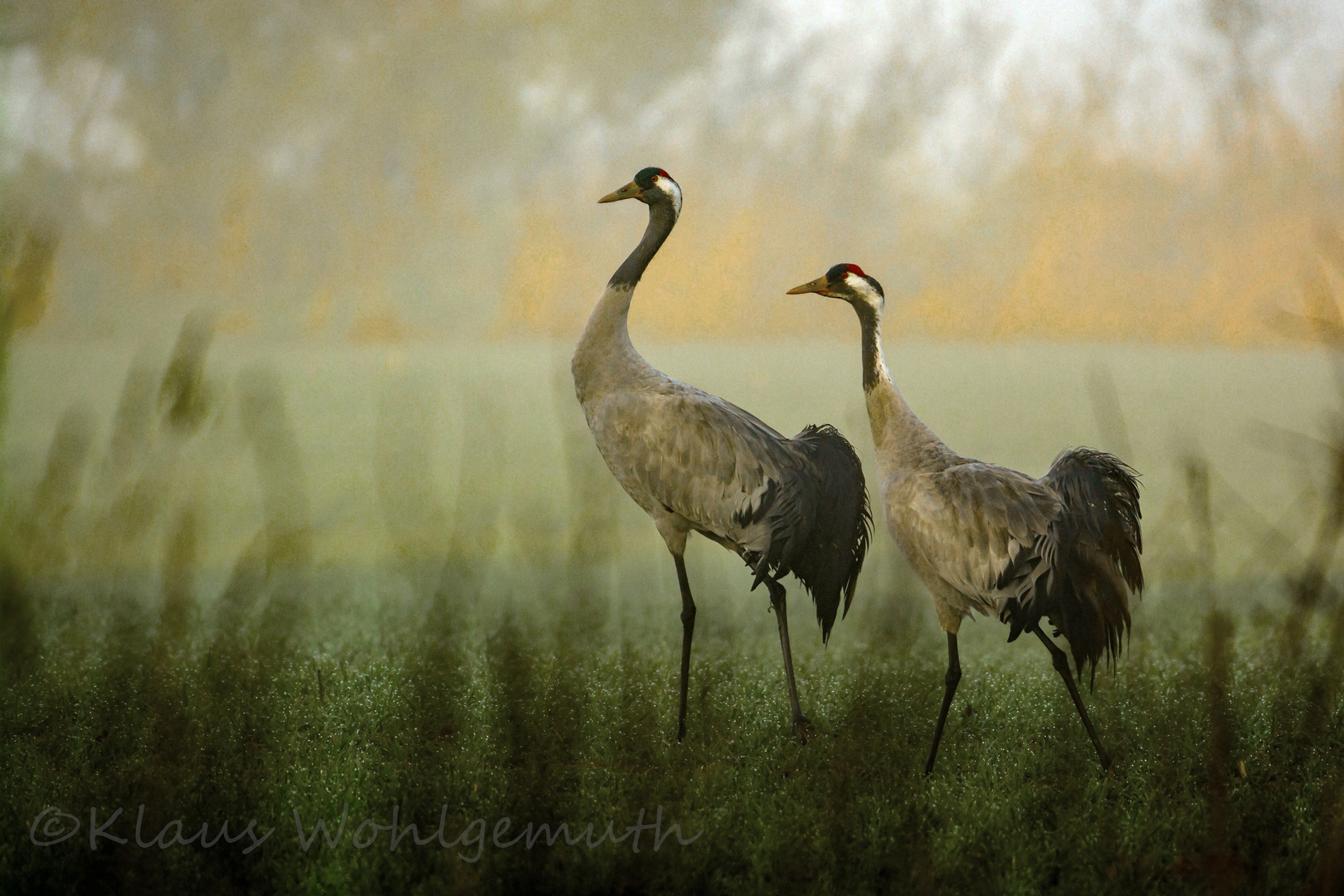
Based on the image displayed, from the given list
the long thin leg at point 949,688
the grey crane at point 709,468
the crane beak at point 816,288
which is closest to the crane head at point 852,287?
the crane beak at point 816,288

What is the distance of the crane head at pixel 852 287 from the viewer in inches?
172

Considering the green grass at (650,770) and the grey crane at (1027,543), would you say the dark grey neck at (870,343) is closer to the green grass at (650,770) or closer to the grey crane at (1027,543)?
the grey crane at (1027,543)

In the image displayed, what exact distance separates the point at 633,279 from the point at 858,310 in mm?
1107

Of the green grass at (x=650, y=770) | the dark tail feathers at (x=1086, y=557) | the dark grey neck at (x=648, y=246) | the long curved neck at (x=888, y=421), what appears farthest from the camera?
the dark grey neck at (x=648, y=246)

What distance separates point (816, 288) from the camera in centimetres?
443

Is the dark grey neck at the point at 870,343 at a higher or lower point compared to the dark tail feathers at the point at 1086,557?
higher

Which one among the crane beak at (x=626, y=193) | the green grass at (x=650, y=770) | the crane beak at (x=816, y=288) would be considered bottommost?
the green grass at (x=650, y=770)

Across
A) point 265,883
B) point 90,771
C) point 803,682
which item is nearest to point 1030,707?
point 803,682

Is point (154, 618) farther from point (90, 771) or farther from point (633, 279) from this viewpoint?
point (633, 279)

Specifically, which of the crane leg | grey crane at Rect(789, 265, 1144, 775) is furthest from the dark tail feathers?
the crane leg

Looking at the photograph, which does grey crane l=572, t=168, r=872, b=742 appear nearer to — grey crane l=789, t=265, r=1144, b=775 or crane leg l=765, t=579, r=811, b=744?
crane leg l=765, t=579, r=811, b=744

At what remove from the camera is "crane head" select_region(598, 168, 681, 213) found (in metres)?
4.76

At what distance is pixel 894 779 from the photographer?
405cm

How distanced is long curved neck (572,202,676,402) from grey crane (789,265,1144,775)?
1.41 m
